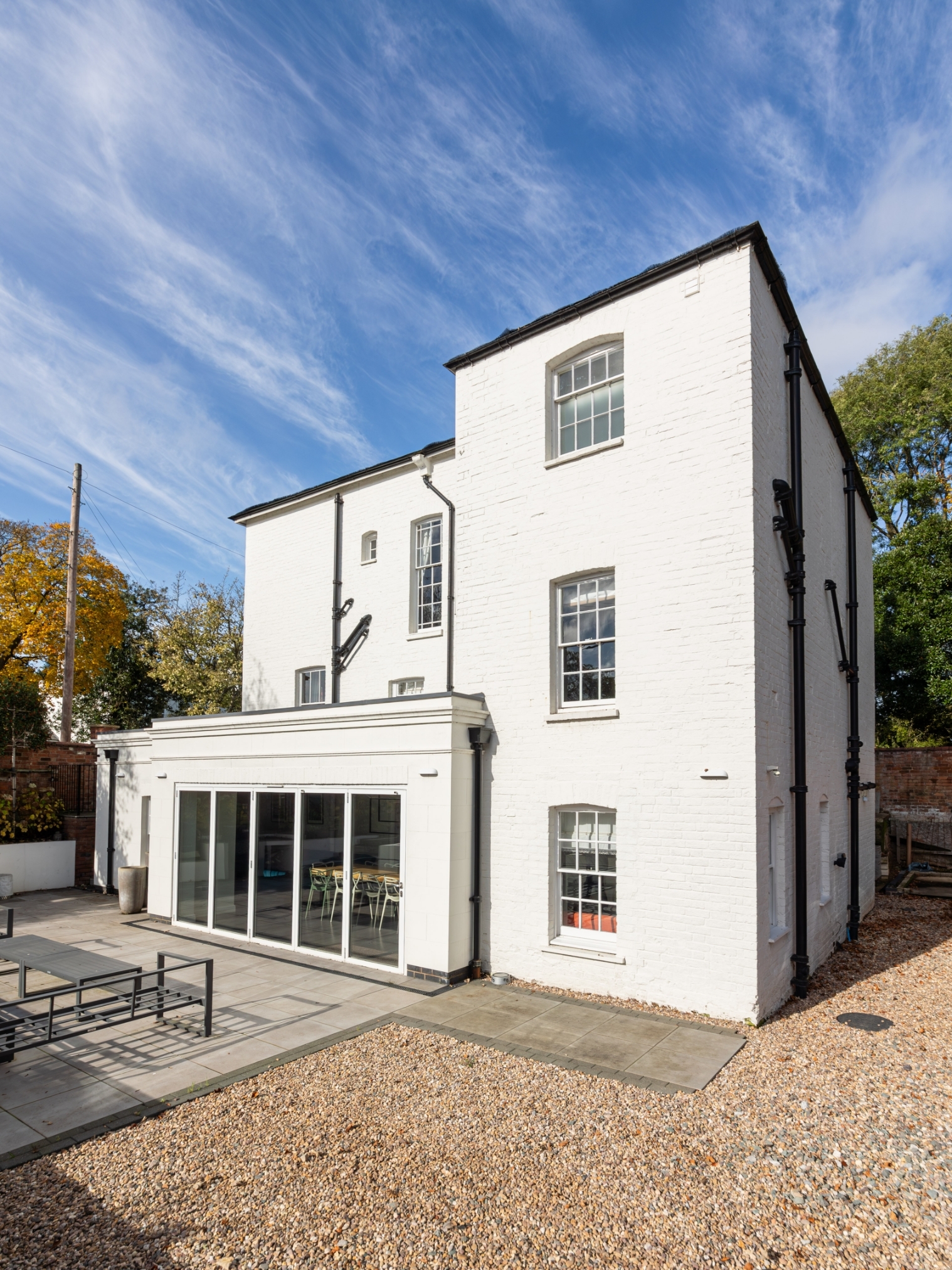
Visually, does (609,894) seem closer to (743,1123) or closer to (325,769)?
(743,1123)

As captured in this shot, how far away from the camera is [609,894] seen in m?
9.34

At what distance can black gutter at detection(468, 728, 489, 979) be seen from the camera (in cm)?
1014

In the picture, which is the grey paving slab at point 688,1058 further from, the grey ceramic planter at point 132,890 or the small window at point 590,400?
the grey ceramic planter at point 132,890

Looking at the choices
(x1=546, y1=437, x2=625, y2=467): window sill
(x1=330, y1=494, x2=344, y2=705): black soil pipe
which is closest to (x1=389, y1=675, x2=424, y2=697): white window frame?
(x1=330, y1=494, x2=344, y2=705): black soil pipe

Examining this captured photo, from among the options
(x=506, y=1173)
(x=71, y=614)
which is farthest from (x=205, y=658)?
(x=506, y=1173)

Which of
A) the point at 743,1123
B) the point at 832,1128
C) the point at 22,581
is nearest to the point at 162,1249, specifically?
the point at 743,1123

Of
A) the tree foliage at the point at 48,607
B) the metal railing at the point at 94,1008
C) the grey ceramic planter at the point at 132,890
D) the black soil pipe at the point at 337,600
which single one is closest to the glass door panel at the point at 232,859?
the metal railing at the point at 94,1008

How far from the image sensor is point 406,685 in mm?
15125

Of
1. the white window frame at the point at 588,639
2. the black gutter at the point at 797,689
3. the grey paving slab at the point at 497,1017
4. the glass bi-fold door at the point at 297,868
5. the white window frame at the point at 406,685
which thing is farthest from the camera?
the white window frame at the point at 406,685

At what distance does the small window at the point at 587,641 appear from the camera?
385 inches

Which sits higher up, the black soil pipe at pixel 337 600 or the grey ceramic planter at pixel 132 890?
the black soil pipe at pixel 337 600

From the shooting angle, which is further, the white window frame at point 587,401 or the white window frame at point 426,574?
the white window frame at point 426,574

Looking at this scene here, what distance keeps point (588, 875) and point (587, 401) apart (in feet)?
20.2

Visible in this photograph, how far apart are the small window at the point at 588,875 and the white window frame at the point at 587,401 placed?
476cm
